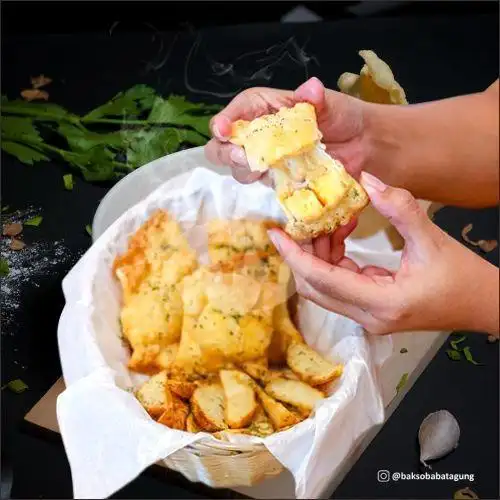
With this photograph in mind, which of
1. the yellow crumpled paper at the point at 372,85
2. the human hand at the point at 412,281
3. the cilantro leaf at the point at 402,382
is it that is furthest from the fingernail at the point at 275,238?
the cilantro leaf at the point at 402,382

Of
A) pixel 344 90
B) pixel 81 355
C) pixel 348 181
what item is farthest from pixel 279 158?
pixel 81 355

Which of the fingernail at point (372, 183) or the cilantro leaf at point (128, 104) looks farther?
the cilantro leaf at point (128, 104)

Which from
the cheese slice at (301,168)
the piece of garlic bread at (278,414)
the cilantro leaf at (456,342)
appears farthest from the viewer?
the cilantro leaf at (456,342)

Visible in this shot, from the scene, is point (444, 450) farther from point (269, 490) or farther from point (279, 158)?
point (279, 158)

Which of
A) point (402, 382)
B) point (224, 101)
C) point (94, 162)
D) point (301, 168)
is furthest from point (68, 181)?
point (402, 382)

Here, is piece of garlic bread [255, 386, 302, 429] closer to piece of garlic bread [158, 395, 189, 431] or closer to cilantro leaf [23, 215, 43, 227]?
piece of garlic bread [158, 395, 189, 431]

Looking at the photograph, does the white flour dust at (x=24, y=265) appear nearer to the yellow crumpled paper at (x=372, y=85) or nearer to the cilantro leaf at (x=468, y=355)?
the yellow crumpled paper at (x=372, y=85)

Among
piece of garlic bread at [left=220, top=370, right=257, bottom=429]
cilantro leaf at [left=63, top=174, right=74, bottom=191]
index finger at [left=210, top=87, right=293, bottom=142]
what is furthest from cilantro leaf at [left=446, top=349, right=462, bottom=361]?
cilantro leaf at [left=63, top=174, right=74, bottom=191]
